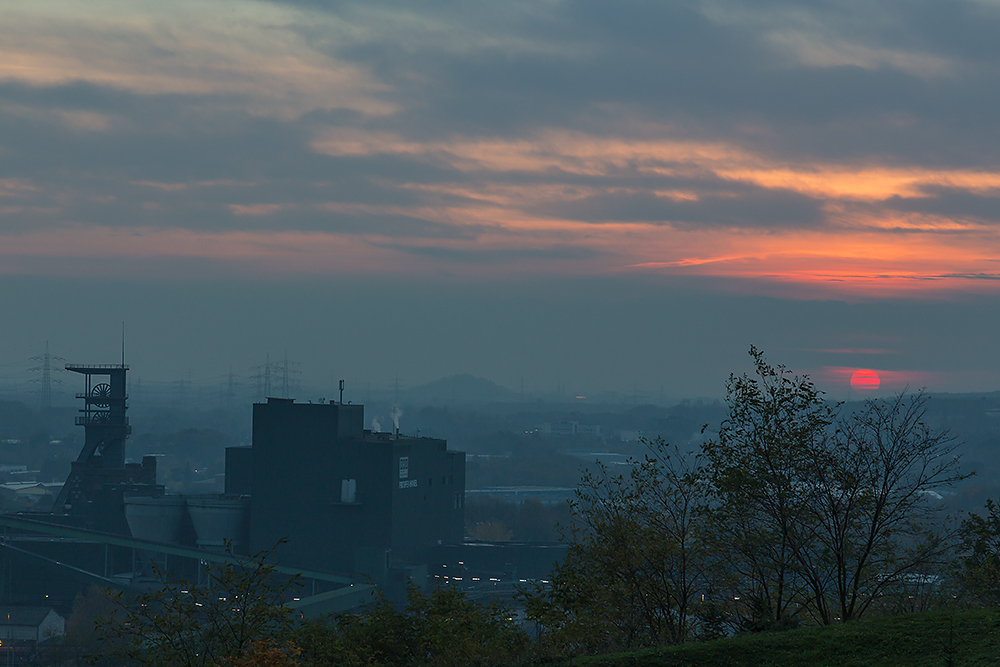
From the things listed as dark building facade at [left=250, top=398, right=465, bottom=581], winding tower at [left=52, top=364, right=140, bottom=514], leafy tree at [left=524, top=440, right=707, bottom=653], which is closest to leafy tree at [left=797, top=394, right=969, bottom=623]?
leafy tree at [left=524, top=440, right=707, bottom=653]

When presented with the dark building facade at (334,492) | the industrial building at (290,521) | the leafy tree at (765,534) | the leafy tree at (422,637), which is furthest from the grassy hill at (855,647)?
the dark building facade at (334,492)

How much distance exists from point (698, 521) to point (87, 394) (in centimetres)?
10606

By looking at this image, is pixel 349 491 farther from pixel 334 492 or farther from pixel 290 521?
pixel 290 521

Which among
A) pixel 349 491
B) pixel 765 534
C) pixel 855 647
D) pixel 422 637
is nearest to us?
pixel 855 647

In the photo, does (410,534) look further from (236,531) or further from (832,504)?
(832,504)

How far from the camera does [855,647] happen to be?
21.8m

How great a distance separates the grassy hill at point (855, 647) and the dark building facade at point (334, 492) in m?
75.8

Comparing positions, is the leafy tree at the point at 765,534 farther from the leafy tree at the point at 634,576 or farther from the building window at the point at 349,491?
the building window at the point at 349,491

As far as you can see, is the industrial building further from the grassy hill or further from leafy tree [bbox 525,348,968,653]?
the grassy hill

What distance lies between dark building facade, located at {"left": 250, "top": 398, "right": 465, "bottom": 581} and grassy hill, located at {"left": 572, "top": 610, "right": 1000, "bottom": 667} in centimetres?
7585

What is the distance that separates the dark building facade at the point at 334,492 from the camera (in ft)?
319


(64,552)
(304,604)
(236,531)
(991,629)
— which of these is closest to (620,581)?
(991,629)

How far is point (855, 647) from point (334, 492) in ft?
267

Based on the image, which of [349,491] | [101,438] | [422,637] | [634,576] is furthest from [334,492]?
[634,576]
